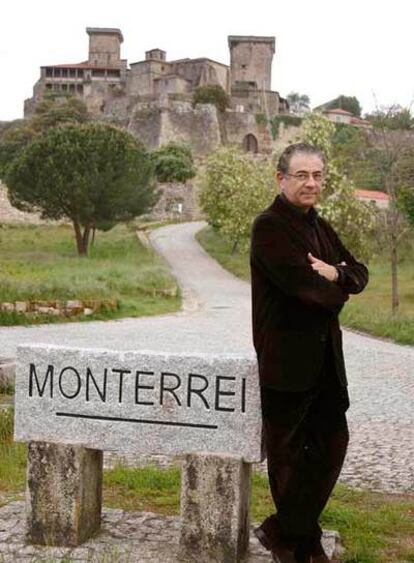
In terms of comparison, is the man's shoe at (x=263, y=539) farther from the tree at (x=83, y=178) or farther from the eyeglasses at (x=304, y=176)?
the tree at (x=83, y=178)

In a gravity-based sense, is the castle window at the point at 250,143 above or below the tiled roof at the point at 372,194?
above

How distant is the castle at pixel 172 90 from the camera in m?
74.2

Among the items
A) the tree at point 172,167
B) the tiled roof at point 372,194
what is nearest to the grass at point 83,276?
the tree at point 172,167

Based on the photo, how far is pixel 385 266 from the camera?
3419 cm

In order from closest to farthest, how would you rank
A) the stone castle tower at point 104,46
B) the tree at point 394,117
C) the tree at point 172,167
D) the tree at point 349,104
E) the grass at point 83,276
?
1. the grass at point 83,276
2. the tree at point 394,117
3. the tree at point 172,167
4. the stone castle tower at point 104,46
5. the tree at point 349,104

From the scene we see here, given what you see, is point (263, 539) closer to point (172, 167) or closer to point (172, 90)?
point (172, 167)

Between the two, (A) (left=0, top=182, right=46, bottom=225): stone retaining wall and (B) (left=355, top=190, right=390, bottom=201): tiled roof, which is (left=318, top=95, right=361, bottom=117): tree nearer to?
(B) (left=355, top=190, right=390, bottom=201): tiled roof

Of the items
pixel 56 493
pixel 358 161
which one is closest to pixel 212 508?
pixel 56 493

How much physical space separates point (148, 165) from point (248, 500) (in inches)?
1418

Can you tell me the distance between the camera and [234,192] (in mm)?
37094

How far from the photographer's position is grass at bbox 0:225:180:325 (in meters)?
17.8

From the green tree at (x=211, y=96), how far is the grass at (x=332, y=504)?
238ft

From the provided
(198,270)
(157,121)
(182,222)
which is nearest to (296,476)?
(198,270)

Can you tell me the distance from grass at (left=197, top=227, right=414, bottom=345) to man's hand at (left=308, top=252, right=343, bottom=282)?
12.1 metres
